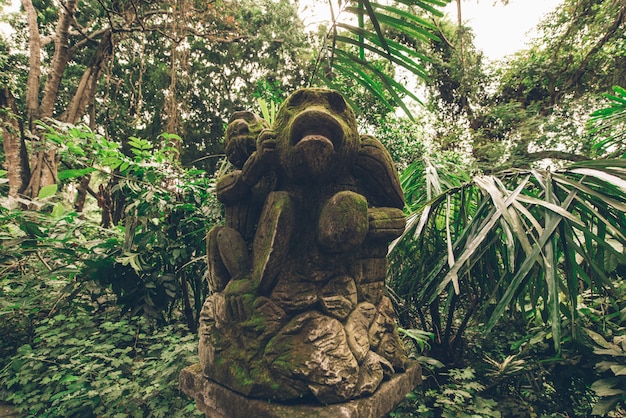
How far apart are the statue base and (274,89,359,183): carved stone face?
3.36 feet

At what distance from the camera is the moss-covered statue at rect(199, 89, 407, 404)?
1.44 m

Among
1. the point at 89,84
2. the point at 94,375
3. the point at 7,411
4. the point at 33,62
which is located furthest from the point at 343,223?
the point at 89,84

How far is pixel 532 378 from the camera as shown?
2.31 metres

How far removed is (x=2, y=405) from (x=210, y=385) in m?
2.43

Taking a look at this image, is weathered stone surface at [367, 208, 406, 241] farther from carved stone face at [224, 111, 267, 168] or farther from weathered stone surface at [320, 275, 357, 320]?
carved stone face at [224, 111, 267, 168]

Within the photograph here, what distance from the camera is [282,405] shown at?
1389 mm

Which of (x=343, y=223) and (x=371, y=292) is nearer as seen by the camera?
(x=343, y=223)

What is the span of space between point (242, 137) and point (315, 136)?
60cm

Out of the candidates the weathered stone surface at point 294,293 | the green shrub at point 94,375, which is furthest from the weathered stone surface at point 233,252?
the green shrub at point 94,375

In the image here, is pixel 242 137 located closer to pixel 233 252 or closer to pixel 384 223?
pixel 233 252

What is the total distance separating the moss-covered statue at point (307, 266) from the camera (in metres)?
1.44

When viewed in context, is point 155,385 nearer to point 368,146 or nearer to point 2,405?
point 2,405

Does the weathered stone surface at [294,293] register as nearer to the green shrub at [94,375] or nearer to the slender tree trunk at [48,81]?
the green shrub at [94,375]

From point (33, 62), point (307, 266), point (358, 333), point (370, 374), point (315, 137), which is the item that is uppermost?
point (33, 62)
